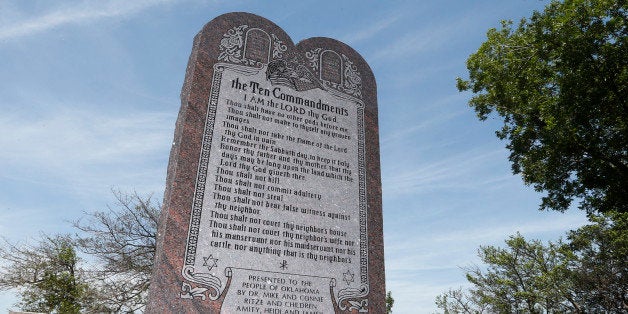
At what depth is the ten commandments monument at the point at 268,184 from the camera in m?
6.06

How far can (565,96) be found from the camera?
13.3 m

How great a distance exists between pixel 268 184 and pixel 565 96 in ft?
34.0

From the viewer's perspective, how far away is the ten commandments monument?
19.9 feet

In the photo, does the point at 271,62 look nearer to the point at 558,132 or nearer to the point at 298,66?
the point at 298,66

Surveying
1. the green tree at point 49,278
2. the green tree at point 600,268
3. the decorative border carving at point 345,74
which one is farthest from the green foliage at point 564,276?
the green tree at point 49,278

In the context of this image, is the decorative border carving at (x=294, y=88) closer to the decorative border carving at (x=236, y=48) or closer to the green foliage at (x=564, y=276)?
the decorative border carving at (x=236, y=48)

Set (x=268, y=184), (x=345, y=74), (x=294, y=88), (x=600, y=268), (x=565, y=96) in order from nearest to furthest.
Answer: (x=268, y=184)
(x=294, y=88)
(x=345, y=74)
(x=565, y=96)
(x=600, y=268)

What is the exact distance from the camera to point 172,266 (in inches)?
231

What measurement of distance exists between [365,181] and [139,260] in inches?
635

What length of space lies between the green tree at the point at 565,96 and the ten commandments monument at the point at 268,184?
26.6ft

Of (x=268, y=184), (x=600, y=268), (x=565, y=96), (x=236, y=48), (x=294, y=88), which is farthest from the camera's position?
(x=600, y=268)

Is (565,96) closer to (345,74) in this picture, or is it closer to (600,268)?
(345,74)

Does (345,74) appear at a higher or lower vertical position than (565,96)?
lower

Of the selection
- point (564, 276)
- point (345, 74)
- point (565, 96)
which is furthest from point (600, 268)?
point (345, 74)
